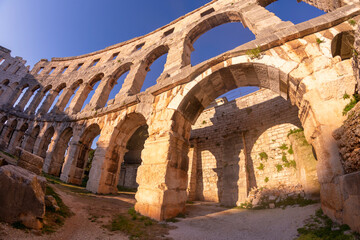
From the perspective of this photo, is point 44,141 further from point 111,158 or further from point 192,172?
point 192,172

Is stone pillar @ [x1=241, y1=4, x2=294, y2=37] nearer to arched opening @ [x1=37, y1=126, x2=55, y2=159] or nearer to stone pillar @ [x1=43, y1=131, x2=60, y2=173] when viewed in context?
stone pillar @ [x1=43, y1=131, x2=60, y2=173]

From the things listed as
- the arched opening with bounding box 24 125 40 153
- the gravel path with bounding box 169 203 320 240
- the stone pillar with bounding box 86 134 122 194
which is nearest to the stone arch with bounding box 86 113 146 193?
the stone pillar with bounding box 86 134 122 194

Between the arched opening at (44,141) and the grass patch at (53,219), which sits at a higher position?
the arched opening at (44,141)

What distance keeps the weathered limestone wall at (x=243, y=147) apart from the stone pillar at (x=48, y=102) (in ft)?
42.6

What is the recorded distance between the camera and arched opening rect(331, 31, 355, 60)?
3725 mm

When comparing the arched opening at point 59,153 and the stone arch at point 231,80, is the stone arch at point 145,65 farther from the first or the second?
the arched opening at point 59,153

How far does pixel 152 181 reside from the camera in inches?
174

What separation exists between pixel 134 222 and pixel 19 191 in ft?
7.76

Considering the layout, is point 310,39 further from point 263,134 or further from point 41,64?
point 41,64

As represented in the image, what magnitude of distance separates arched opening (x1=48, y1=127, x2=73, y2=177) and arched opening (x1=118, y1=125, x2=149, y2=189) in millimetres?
4694

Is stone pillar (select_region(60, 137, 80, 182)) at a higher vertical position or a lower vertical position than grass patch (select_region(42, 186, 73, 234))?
higher

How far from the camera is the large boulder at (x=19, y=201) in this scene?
224 cm

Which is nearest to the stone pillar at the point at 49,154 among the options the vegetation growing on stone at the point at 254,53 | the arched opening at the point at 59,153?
the arched opening at the point at 59,153

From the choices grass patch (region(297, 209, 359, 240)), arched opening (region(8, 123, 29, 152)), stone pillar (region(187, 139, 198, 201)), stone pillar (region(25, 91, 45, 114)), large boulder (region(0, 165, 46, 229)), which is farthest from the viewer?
stone pillar (region(25, 91, 45, 114))
